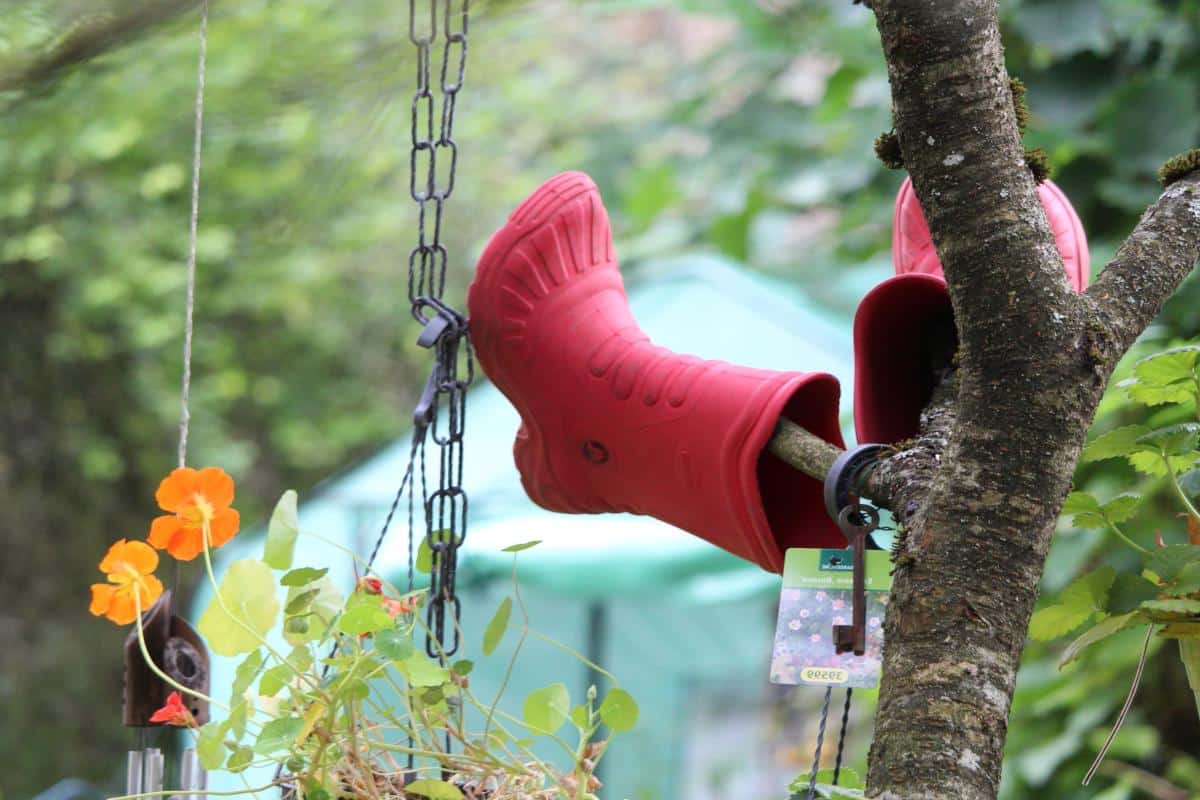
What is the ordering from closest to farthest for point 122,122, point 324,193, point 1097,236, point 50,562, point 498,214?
point 324,193
point 1097,236
point 122,122
point 50,562
point 498,214

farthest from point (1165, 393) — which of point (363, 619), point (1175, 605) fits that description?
point (363, 619)

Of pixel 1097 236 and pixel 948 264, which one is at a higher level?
pixel 1097 236

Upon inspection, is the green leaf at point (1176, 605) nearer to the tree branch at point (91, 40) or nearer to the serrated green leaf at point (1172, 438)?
the serrated green leaf at point (1172, 438)

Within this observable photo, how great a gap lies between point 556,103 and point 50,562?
233 cm

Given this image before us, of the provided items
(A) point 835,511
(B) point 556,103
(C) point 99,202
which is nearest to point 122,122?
(C) point 99,202

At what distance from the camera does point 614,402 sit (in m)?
0.69

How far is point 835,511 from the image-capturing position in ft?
1.78

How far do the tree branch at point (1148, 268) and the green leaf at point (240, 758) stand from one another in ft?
1.28

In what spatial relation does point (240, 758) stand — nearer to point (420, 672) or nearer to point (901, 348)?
point (420, 672)

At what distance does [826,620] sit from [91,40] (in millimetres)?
420

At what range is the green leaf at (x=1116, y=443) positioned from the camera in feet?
1.83

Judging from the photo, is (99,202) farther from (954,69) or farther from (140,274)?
(954,69)

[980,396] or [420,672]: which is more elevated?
[980,396]

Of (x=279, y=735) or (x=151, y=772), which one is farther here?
(x=151, y=772)
